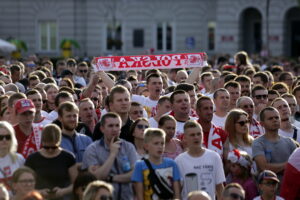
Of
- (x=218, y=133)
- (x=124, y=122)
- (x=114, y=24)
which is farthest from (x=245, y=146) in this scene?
(x=114, y=24)

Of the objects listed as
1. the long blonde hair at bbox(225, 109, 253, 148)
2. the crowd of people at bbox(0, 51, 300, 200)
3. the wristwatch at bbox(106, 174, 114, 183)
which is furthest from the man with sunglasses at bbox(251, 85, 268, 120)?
the wristwatch at bbox(106, 174, 114, 183)

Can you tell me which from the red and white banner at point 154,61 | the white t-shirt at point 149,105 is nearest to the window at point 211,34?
the red and white banner at point 154,61

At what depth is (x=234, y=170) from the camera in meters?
12.5

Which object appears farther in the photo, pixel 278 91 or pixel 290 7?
pixel 290 7

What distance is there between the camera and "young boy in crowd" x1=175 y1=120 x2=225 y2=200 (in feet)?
39.0

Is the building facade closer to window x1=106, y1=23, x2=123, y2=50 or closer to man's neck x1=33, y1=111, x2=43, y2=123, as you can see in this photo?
window x1=106, y1=23, x2=123, y2=50

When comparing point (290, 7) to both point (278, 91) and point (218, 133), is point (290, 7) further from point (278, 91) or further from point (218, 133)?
point (218, 133)

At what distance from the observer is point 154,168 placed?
36.9 ft

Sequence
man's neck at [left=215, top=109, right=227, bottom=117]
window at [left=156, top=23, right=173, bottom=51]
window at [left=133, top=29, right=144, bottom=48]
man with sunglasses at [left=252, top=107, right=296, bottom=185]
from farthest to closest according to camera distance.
A: 1. window at [left=133, top=29, right=144, bottom=48]
2. window at [left=156, top=23, right=173, bottom=51]
3. man's neck at [left=215, top=109, right=227, bottom=117]
4. man with sunglasses at [left=252, top=107, right=296, bottom=185]

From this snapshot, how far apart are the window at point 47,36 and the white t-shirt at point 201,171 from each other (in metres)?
49.1

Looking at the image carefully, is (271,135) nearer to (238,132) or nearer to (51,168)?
(238,132)

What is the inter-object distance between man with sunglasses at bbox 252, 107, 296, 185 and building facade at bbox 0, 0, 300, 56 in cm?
4501

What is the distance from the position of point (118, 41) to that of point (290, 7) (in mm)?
10219

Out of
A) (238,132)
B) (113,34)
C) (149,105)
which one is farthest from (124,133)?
(113,34)
